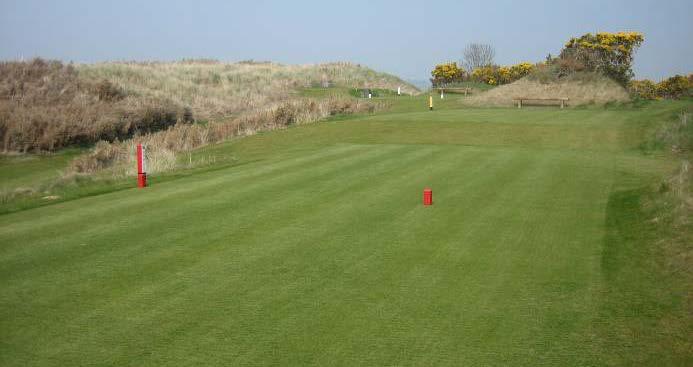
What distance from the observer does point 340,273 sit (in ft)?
24.5

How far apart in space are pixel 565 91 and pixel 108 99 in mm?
26222

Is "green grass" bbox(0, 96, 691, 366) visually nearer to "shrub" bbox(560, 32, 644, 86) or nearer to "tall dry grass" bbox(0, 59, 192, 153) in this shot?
"tall dry grass" bbox(0, 59, 192, 153)

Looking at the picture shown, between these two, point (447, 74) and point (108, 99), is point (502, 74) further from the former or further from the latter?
point (108, 99)

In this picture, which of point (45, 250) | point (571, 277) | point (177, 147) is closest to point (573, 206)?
point (571, 277)

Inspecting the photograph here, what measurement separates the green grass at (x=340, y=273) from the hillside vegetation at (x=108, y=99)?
1502cm

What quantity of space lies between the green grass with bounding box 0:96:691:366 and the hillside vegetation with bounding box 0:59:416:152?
15019mm

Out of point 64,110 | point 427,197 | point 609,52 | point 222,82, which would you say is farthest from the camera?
point 222,82

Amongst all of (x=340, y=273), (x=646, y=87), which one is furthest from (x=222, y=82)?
(x=340, y=273)

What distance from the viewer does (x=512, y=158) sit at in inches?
656

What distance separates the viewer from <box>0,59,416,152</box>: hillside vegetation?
88.3ft

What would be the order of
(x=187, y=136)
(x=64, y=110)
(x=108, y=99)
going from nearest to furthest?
(x=187, y=136) < (x=64, y=110) < (x=108, y=99)


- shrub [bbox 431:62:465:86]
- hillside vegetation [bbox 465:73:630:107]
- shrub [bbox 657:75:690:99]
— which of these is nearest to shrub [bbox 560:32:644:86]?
hillside vegetation [bbox 465:73:630:107]

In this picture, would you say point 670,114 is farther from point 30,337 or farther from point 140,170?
point 30,337

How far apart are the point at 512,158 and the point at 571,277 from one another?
9439mm
